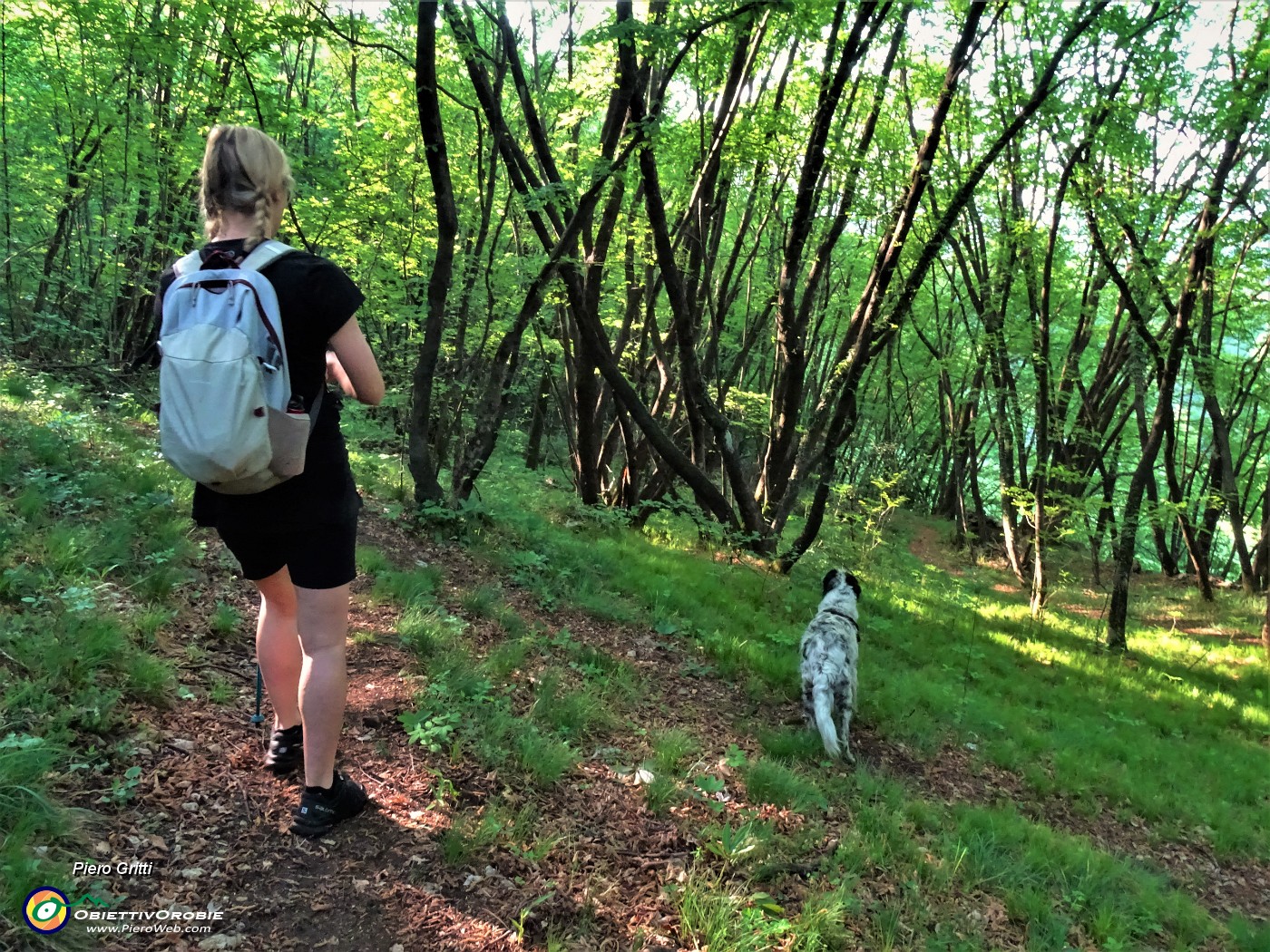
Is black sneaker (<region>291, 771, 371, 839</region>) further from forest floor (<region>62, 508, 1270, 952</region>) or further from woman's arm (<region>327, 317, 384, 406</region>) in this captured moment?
woman's arm (<region>327, 317, 384, 406</region>)

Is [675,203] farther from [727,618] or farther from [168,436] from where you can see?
[168,436]

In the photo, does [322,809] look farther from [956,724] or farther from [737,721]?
[956,724]

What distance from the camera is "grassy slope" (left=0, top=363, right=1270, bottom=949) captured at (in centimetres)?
262

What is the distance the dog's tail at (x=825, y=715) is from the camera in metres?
4.41

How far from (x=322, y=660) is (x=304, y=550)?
14.5 inches

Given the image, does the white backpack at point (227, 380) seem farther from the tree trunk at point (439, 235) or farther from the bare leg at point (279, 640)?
the tree trunk at point (439, 235)

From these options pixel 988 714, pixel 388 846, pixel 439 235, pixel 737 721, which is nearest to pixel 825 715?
pixel 737 721

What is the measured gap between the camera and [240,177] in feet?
6.55

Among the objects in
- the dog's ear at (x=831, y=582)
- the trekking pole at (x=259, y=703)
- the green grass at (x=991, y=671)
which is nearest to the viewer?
the trekking pole at (x=259, y=703)

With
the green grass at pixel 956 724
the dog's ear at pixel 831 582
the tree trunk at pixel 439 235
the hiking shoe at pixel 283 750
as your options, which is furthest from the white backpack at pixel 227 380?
the dog's ear at pixel 831 582

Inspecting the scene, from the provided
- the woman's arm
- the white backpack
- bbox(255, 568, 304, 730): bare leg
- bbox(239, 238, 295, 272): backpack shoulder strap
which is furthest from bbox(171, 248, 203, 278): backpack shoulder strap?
bbox(255, 568, 304, 730): bare leg

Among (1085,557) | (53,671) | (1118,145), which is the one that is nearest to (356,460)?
(53,671)

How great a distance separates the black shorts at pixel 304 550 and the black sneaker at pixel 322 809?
800 millimetres

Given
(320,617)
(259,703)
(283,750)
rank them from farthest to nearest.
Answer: (259,703) < (283,750) < (320,617)
